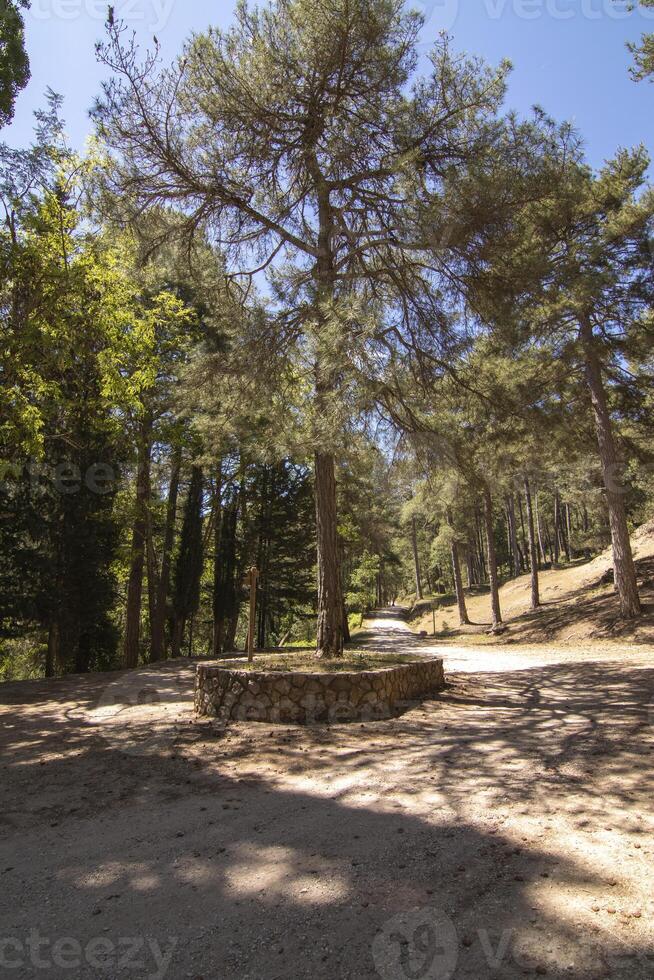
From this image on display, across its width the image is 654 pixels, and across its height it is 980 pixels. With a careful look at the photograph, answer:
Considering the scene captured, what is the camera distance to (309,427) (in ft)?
24.9

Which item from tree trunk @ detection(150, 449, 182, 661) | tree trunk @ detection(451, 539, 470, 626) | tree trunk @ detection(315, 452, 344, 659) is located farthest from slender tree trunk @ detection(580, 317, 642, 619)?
tree trunk @ detection(150, 449, 182, 661)

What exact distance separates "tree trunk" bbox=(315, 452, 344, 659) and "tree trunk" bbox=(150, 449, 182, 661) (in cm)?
841

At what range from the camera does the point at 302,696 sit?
6.71 metres

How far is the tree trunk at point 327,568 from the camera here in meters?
8.34

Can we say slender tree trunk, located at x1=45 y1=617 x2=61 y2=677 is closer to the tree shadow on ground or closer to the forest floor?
the tree shadow on ground

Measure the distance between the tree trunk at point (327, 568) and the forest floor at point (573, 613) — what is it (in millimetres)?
7016

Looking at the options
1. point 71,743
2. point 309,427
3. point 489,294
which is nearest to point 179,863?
point 71,743

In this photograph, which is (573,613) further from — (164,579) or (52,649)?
(52,649)

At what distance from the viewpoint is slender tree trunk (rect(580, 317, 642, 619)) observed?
12.7 metres

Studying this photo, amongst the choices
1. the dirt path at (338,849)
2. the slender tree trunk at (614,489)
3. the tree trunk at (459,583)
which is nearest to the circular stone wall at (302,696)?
the dirt path at (338,849)

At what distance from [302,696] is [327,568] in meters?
2.30

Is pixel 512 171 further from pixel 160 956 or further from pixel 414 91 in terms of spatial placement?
pixel 160 956

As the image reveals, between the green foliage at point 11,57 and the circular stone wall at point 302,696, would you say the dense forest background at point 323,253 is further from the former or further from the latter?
the circular stone wall at point 302,696

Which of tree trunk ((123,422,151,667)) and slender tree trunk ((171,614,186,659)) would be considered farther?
slender tree trunk ((171,614,186,659))
